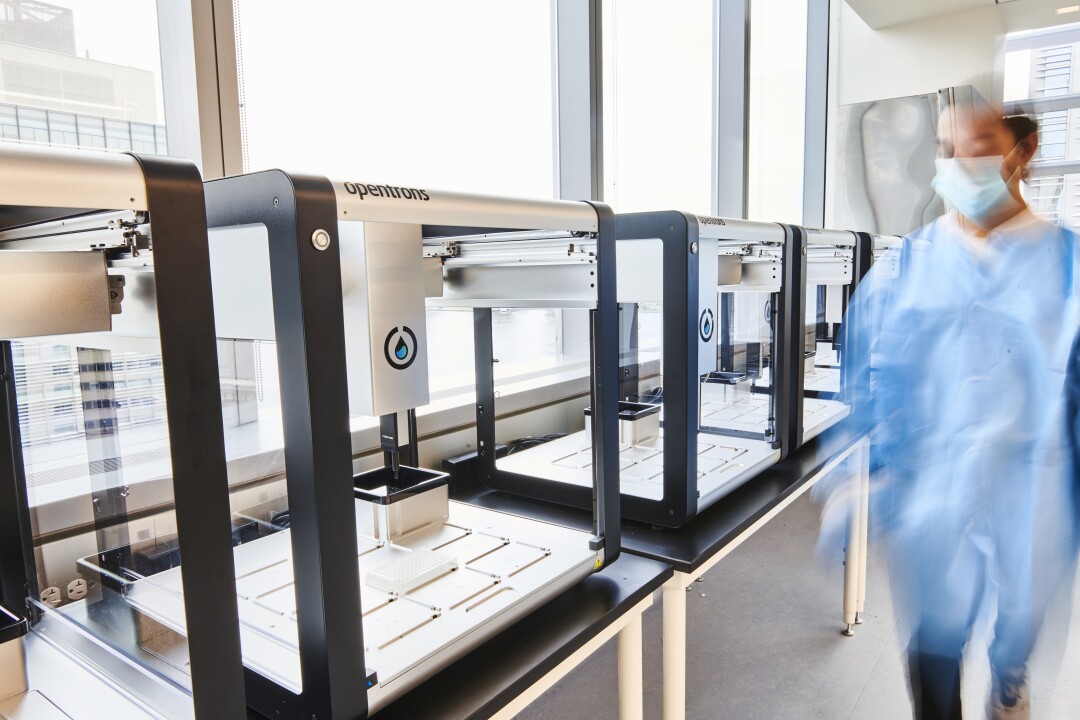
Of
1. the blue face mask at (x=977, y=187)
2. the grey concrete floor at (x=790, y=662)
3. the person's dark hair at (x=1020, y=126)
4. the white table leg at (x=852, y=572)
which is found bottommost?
the grey concrete floor at (x=790, y=662)

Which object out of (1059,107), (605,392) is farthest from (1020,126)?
(1059,107)

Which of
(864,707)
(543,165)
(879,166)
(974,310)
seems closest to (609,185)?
(543,165)

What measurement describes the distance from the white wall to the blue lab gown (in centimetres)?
295

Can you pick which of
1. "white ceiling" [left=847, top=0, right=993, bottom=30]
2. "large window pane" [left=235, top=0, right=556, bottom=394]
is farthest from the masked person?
"white ceiling" [left=847, top=0, right=993, bottom=30]

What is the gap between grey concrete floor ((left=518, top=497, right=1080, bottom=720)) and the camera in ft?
6.46

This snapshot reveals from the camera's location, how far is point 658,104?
2.98m

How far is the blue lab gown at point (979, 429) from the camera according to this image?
53.0 inches

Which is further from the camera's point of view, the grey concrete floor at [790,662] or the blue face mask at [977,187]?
the grey concrete floor at [790,662]

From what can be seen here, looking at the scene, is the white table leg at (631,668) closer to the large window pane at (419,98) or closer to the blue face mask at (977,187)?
the large window pane at (419,98)

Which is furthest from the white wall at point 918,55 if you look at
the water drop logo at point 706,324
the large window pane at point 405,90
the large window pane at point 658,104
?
the water drop logo at point 706,324

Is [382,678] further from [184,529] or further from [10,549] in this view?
[10,549]

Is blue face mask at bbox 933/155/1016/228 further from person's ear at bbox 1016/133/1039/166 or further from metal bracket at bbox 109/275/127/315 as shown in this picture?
metal bracket at bbox 109/275/127/315

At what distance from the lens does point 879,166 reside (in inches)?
160

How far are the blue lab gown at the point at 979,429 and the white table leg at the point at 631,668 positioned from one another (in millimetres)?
683
